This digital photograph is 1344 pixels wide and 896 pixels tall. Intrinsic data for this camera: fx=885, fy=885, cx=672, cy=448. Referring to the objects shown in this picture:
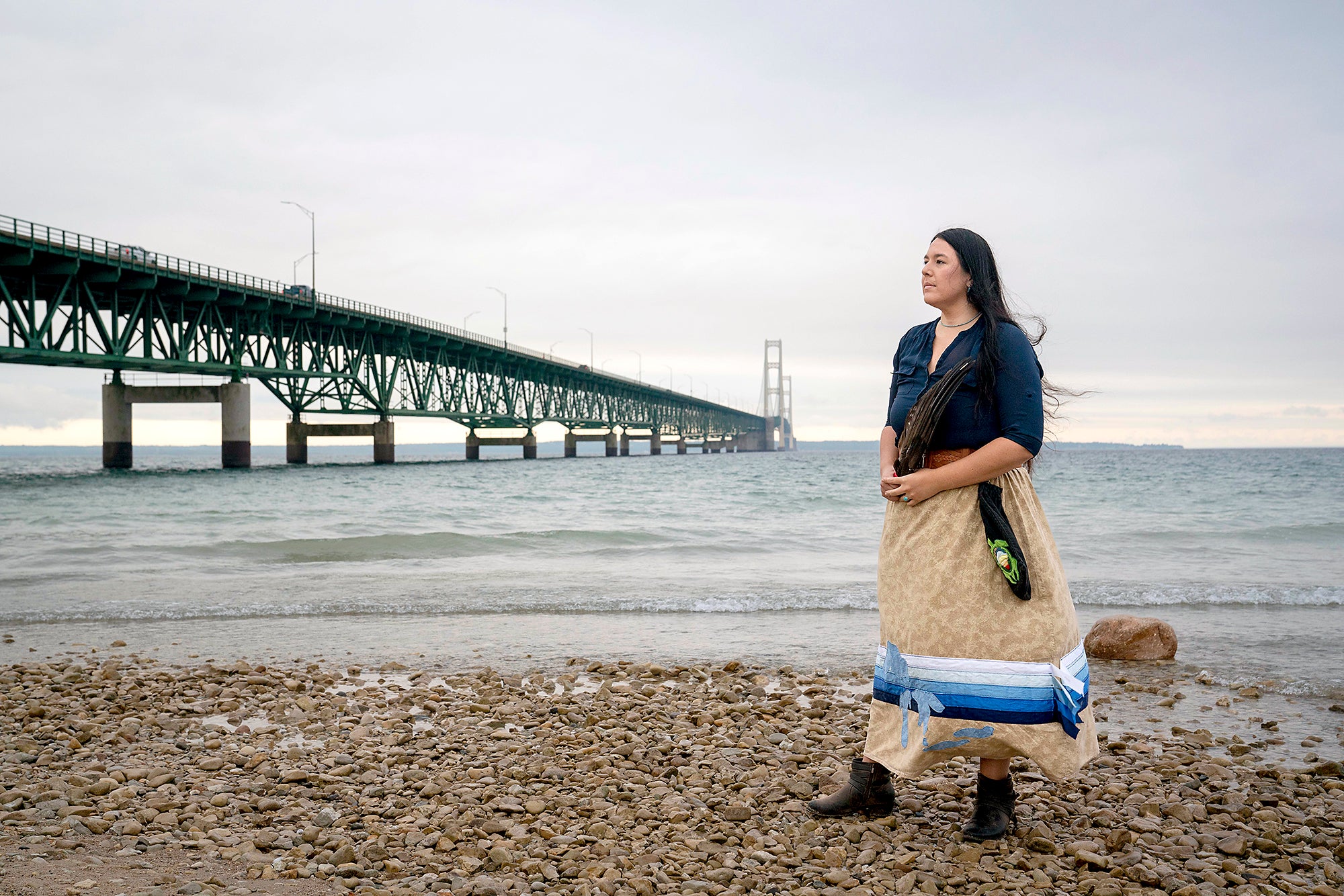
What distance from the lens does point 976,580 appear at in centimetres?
285

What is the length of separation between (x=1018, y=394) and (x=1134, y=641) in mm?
4655

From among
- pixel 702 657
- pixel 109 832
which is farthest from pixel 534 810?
pixel 702 657

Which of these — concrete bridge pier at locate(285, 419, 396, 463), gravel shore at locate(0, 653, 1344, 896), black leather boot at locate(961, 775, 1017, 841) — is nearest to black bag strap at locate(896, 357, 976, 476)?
black leather boot at locate(961, 775, 1017, 841)

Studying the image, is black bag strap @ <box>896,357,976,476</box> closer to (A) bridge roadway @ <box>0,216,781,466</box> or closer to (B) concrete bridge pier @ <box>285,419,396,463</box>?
(A) bridge roadway @ <box>0,216,781,466</box>

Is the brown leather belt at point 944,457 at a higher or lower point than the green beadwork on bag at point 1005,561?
higher

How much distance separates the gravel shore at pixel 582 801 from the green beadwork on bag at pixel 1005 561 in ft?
3.25

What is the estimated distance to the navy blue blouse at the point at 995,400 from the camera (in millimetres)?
2824

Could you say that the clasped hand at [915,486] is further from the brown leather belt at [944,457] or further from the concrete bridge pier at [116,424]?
the concrete bridge pier at [116,424]

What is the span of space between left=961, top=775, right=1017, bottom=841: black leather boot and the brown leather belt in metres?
1.14

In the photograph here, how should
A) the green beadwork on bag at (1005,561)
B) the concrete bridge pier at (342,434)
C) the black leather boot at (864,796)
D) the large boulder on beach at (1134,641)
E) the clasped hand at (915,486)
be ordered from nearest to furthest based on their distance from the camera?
1. the green beadwork on bag at (1005,561)
2. the clasped hand at (915,486)
3. the black leather boot at (864,796)
4. the large boulder on beach at (1134,641)
5. the concrete bridge pier at (342,434)

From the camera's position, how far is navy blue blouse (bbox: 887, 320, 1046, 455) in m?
2.82

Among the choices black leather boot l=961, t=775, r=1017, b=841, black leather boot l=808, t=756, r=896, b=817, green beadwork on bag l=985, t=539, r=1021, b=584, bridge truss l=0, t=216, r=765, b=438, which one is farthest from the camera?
bridge truss l=0, t=216, r=765, b=438

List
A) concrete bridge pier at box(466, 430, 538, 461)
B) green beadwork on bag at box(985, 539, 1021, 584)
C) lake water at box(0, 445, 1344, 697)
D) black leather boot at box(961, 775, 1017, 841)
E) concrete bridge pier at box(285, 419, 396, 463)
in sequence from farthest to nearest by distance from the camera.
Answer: concrete bridge pier at box(466, 430, 538, 461) < concrete bridge pier at box(285, 419, 396, 463) < lake water at box(0, 445, 1344, 697) < black leather boot at box(961, 775, 1017, 841) < green beadwork on bag at box(985, 539, 1021, 584)

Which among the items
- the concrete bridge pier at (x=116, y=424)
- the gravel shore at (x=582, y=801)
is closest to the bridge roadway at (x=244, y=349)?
the concrete bridge pier at (x=116, y=424)
